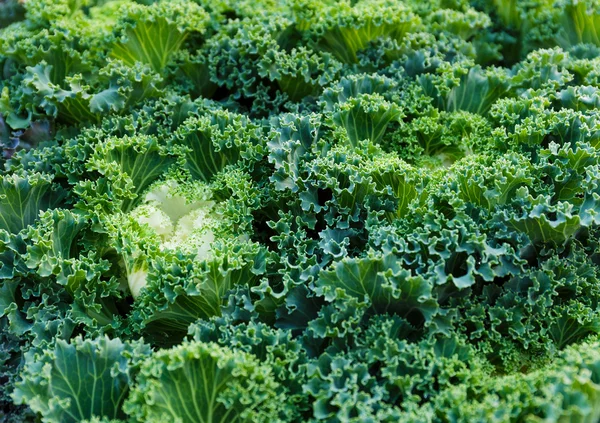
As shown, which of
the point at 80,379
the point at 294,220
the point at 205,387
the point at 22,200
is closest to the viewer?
the point at 205,387

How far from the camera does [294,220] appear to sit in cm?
386

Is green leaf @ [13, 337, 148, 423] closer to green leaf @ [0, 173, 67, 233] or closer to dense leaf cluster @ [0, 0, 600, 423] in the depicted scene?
dense leaf cluster @ [0, 0, 600, 423]

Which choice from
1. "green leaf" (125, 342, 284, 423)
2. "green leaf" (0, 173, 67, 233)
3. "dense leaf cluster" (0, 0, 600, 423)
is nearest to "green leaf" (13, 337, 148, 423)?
"dense leaf cluster" (0, 0, 600, 423)

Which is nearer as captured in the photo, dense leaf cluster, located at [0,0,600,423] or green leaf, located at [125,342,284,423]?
green leaf, located at [125,342,284,423]

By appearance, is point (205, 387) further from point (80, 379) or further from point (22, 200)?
point (22, 200)

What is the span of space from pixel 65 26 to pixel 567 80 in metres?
3.68

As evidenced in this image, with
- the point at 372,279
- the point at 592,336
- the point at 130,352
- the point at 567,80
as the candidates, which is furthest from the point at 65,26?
the point at 592,336

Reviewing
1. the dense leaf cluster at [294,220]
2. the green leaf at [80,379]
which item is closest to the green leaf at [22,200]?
the dense leaf cluster at [294,220]

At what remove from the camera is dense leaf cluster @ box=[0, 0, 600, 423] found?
300 centimetres

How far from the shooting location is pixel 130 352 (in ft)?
10.3

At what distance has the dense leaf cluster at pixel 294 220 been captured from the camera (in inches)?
118

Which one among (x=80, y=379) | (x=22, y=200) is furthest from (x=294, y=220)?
(x=22, y=200)

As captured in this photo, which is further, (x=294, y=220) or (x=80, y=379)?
(x=294, y=220)

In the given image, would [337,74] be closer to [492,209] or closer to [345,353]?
[492,209]
